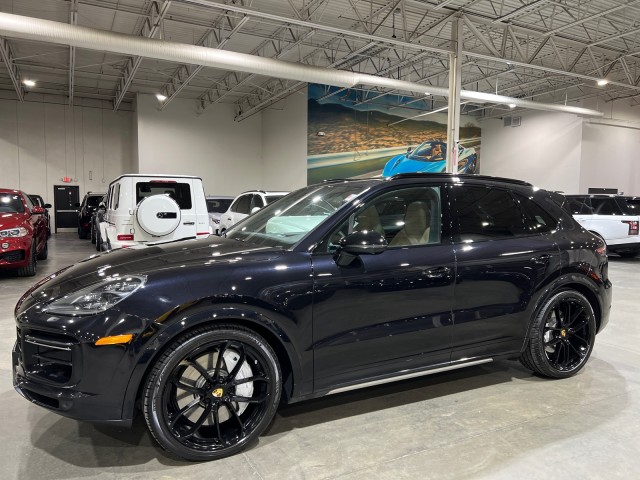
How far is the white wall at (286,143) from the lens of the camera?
18359 mm

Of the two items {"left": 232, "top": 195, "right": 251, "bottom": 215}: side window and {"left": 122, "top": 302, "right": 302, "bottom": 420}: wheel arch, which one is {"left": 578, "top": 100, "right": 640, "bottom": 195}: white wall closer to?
{"left": 232, "top": 195, "right": 251, "bottom": 215}: side window

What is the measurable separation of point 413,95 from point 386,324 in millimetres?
18414

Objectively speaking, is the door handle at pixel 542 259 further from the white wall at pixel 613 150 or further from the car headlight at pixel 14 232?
the white wall at pixel 613 150

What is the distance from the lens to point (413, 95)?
768 inches

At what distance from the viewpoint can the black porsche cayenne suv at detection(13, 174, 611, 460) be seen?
221cm

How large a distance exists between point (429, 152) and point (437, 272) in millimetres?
18611

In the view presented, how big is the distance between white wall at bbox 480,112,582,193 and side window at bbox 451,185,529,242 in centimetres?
1824

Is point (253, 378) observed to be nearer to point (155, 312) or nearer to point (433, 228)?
point (155, 312)

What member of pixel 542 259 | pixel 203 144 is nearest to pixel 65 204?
pixel 203 144

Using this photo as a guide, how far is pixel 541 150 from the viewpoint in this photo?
20.0 m

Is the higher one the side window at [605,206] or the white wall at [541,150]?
the white wall at [541,150]

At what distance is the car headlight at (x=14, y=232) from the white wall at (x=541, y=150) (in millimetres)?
18859

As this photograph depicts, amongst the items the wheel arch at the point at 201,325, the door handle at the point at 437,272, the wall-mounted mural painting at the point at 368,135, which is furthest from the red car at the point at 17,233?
the wall-mounted mural painting at the point at 368,135

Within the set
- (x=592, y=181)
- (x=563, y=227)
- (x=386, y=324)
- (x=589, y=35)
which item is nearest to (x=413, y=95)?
(x=589, y=35)
